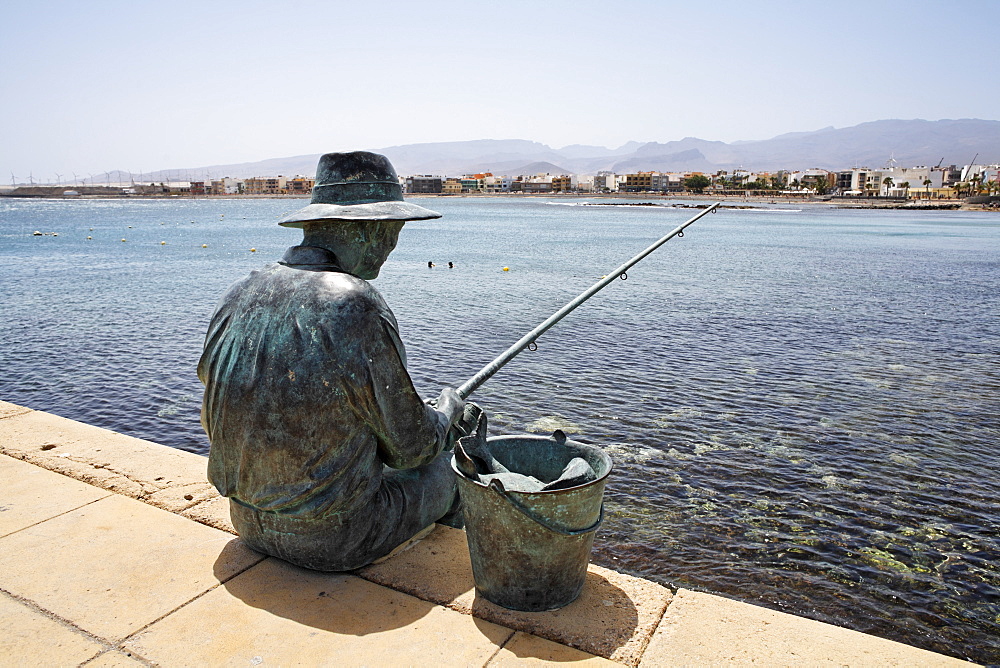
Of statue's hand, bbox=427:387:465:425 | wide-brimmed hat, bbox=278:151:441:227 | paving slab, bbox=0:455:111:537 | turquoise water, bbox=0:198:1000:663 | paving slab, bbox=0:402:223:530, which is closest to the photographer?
wide-brimmed hat, bbox=278:151:441:227

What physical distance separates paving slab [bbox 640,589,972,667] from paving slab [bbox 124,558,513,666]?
707 millimetres

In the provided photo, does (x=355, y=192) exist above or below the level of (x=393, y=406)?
above

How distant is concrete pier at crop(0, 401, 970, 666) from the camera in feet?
9.38

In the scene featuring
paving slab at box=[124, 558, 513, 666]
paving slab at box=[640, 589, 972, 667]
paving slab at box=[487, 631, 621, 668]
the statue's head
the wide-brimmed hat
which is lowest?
paving slab at box=[640, 589, 972, 667]

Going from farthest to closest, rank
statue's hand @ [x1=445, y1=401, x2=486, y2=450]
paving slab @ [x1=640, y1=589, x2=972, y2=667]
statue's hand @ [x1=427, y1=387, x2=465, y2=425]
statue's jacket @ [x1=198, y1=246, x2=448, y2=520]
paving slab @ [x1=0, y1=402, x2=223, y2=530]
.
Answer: paving slab @ [x1=0, y1=402, x2=223, y2=530] < statue's hand @ [x1=445, y1=401, x2=486, y2=450] < statue's hand @ [x1=427, y1=387, x2=465, y2=425] < statue's jacket @ [x1=198, y1=246, x2=448, y2=520] < paving slab @ [x1=640, y1=589, x2=972, y2=667]

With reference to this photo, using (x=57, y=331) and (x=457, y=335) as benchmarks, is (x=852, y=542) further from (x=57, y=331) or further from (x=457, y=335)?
(x=57, y=331)

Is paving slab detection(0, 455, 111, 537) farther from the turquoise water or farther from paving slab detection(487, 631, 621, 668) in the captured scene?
the turquoise water

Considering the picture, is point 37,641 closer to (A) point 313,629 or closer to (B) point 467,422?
(A) point 313,629

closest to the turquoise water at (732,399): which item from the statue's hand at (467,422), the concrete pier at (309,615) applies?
the concrete pier at (309,615)

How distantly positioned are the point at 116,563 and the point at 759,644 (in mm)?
2950

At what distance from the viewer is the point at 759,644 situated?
3012 mm

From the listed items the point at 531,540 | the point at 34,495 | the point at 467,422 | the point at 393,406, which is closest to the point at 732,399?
the point at 467,422

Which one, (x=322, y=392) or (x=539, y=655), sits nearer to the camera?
(x=539, y=655)

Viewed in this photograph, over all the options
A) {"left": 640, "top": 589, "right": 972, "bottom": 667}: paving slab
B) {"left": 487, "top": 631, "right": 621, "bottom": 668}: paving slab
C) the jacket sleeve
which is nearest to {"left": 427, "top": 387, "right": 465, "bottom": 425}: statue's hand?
the jacket sleeve
